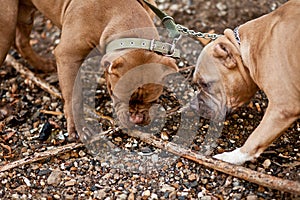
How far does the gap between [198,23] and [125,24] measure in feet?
6.32

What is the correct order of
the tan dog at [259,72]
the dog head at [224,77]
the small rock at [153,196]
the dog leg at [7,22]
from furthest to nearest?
the dog leg at [7,22]
the dog head at [224,77]
the small rock at [153,196]
the tan dog at [259,72]

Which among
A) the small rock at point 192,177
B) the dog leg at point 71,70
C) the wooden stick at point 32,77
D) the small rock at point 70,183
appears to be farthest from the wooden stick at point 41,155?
the small rock at point 192,177

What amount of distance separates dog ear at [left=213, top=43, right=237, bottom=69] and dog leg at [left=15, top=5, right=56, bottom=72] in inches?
78.1

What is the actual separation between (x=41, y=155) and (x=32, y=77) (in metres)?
1.22

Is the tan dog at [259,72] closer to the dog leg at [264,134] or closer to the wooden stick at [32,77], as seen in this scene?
the dog leg at [264,134]

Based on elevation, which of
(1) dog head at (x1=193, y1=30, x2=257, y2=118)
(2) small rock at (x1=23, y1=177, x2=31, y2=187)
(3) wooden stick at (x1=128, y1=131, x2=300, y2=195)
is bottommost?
(2) small rock at (x1=23, y1=177, x2=31, y2=187)

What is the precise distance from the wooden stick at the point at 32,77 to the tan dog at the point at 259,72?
1457 millimetres

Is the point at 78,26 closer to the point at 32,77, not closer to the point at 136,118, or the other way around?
the point at 136,118

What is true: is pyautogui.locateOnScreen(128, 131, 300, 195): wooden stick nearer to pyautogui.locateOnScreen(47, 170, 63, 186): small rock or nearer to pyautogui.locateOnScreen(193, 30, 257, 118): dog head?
pyautogui.locateOnScreen(193, 30, 257, 118): dog head

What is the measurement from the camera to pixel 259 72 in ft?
13.4

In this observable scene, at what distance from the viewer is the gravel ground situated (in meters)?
4.14

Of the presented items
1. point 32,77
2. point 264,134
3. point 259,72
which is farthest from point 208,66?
point 32,77

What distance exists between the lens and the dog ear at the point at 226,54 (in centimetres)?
432

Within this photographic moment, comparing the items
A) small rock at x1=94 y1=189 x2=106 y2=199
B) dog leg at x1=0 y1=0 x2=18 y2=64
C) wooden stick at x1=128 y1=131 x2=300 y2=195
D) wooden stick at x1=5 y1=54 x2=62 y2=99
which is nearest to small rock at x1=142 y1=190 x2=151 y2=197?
small rock at x1=94 y1=189 x2=106 y2=199
